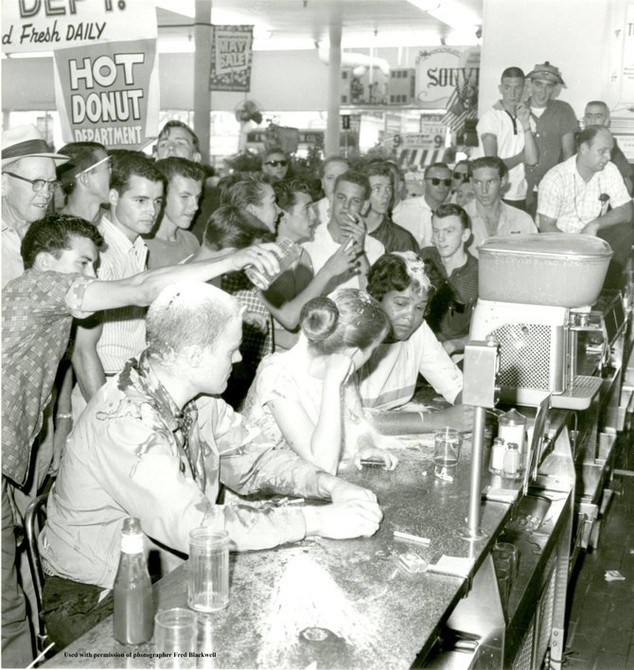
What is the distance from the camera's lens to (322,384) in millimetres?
2715

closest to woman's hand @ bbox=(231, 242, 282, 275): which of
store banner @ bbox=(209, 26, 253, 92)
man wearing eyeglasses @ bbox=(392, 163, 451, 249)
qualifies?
man wearing eyeglasses @ bbox=(392, 163, 451, 249)

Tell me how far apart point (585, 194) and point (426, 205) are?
4.06 feet

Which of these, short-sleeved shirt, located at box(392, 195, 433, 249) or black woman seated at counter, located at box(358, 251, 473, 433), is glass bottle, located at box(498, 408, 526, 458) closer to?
black woman seated at counter, located at box(358, 251, 473, 433)

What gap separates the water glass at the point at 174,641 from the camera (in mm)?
1558

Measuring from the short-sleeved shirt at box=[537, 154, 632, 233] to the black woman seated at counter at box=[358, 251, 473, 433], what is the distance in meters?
3.33

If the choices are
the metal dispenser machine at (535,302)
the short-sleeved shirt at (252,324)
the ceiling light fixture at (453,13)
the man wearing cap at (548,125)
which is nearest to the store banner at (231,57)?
the ceiling light fixture at (453,13)

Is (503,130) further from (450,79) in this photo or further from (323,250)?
(450,79)

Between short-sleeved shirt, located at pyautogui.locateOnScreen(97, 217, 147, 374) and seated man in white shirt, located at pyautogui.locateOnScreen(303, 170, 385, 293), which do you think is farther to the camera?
seated man in white shirt, located at pyautogui.locateOnScreen(303, 170, 385, 293)

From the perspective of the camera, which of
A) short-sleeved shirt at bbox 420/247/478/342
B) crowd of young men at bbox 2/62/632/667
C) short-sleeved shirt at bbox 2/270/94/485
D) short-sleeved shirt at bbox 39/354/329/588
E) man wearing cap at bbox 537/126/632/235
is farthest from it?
man wearing cap at bbox 537/126/632/235

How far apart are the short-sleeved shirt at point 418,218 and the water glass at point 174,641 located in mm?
5101

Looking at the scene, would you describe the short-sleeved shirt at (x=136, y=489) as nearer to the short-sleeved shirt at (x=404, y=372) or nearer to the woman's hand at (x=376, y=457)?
the woman's hand at (x=376, y=457)

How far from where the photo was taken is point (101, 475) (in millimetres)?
2020

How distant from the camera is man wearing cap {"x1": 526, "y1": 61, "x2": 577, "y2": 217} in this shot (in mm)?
7246

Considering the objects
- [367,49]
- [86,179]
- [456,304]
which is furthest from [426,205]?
[367,49]
